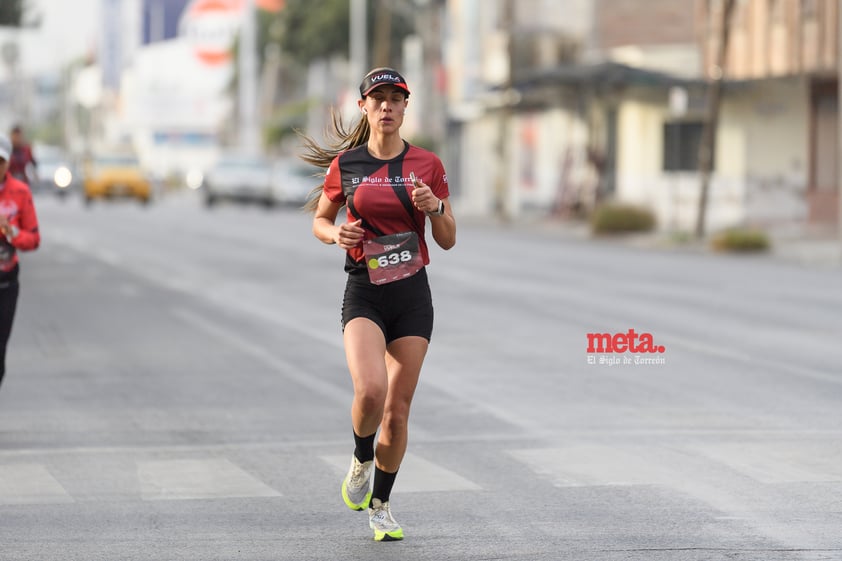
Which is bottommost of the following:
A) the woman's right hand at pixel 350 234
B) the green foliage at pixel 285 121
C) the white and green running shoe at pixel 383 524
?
the white and green running shoe at pixel 383 524

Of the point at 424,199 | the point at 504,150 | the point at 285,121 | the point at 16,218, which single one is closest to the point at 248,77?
the point at 285,121

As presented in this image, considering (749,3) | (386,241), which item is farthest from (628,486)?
(749,3)

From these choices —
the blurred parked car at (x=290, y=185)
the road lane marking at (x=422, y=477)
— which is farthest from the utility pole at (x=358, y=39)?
the road lane marking at (x=422, y=477)

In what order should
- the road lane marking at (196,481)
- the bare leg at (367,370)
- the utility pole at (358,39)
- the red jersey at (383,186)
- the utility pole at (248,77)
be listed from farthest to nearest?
the utility pole at (248,77) → the utility pole at (358,39) → the road lane marking at (196,481) → the red jersey at (383,186) → the bare leg at (367,370)

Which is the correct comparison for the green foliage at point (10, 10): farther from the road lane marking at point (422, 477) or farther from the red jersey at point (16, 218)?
the road lane marking at point (422, 477)

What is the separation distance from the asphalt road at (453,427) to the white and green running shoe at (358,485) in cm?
14

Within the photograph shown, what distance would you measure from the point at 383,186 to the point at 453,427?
12.7ft

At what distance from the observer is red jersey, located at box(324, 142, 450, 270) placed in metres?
7.63

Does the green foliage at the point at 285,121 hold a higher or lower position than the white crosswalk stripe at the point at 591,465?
higher

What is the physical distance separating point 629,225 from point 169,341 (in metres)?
23.6

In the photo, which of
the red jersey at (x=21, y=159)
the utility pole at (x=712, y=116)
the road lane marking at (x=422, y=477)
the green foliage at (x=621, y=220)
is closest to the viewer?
the road lane marking at (x=422, y=477)

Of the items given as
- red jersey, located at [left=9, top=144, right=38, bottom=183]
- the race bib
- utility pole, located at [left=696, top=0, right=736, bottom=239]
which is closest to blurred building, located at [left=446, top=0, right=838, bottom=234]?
utility pole, located at [left=696, top=0, right=736, bottom=239]

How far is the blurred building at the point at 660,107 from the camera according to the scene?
138 ft

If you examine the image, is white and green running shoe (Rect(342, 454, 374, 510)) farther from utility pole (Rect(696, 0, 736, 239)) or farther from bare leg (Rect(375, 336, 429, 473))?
utility pole (Rect(696, 0, 736, 239))
